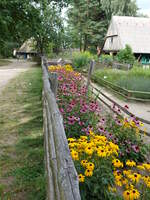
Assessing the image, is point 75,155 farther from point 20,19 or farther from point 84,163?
point 20,19

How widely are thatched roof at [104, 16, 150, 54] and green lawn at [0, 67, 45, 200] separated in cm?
2769

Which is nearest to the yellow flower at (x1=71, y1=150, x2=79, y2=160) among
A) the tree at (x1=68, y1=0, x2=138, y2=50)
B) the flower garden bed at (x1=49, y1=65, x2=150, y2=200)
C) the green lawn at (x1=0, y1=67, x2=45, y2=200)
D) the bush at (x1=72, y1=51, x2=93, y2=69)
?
the flower garden bed at (x1=49, y1=65, x2=150, y2=200)

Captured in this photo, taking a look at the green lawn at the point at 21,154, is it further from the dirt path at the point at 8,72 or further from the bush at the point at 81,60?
the bush at the point at 81,60

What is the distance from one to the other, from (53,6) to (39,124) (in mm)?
3549

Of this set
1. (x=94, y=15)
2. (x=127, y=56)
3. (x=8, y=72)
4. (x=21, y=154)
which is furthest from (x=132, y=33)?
(x=21, y=154)

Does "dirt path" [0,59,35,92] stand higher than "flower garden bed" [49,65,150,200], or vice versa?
"flower garden bed" [49,65,150,200]

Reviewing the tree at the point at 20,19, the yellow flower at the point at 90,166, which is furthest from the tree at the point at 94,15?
the yellow flower at the point at 90,166

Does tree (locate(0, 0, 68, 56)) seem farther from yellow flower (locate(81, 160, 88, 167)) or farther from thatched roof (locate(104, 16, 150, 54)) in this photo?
thatched roof (locate(104, 16, 150, 54))

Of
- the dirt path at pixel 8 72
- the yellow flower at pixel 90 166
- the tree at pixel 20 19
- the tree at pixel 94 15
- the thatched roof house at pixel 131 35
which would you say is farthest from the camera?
the tree at pixel 94 15

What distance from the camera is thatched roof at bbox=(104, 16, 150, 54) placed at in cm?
3307

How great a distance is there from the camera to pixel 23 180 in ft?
11.6

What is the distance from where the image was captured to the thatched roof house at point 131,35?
1302 inches

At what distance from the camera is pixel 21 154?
4.40 meters

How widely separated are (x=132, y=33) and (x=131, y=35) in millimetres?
486
